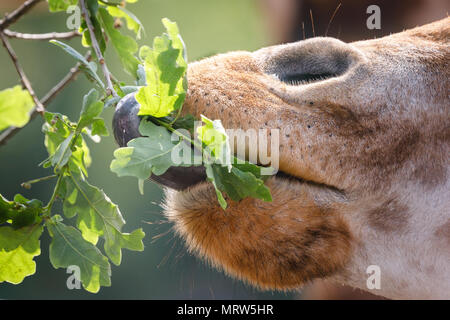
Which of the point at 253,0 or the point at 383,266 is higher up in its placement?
the point at 253,0

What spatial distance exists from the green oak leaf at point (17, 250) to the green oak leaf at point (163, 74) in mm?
279

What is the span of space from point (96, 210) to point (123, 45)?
357mm

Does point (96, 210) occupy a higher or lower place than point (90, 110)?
lower

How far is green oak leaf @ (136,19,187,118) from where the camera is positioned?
81 cm

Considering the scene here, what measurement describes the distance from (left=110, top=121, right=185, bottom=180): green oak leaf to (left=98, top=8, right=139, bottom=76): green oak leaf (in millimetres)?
298

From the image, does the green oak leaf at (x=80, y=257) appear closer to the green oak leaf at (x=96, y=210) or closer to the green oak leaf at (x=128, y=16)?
the green oak leaf at (x=96, y=210)

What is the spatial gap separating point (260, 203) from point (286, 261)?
12 centimetres

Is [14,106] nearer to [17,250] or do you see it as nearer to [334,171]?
[17,250]

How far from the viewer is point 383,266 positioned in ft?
3.62

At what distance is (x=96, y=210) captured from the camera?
96 cm

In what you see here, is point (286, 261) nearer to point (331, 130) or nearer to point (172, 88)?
point (331, 130)

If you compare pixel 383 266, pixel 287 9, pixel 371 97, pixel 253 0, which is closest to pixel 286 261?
pixel 383 266

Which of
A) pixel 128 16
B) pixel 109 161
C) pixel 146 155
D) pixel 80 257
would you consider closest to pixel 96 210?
pixel 80 257
